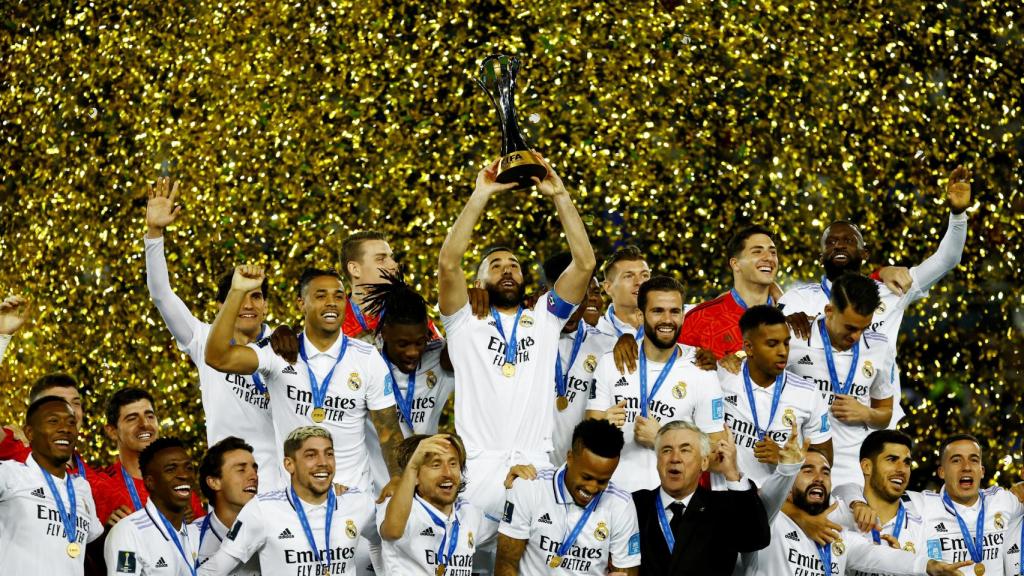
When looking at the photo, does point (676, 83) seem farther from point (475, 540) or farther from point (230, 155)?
point (475, 540)

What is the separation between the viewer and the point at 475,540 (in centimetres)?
612

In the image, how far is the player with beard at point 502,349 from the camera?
6.30m

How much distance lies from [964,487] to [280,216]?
4369mm

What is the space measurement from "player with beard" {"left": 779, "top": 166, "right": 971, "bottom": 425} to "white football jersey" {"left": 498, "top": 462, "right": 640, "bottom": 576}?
6.18 feet

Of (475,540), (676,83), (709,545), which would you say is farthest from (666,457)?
(676,83)

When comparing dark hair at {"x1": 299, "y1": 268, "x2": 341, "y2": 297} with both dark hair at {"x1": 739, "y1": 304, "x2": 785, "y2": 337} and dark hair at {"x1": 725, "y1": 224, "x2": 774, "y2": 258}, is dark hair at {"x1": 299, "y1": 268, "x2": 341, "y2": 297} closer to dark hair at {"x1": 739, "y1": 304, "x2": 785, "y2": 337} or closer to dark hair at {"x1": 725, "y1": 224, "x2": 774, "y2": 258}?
dark hair at {"x1": 739, "y1": 304, "x2": 785, "y2": 337}

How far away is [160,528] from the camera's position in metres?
6.12

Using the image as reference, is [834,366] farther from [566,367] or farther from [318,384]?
[318,384]

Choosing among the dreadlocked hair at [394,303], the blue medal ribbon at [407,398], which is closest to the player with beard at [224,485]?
the blue medal ribbon at [407,398]

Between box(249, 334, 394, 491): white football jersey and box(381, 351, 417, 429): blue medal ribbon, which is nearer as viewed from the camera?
box(249, 334, 394, 491): white football jersey

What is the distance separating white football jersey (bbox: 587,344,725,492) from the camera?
662cm

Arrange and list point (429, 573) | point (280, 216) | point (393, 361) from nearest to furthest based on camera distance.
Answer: point (429, 573) < point (393, 361) < point (280, 216)

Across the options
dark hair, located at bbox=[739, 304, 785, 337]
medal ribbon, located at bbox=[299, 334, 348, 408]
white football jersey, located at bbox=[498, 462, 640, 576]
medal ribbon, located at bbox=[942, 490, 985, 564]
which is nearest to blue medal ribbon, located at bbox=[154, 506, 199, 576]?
medal ribbon, located at bbox=[299, 334, 348, 408]

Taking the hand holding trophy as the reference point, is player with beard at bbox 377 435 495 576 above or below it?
below
